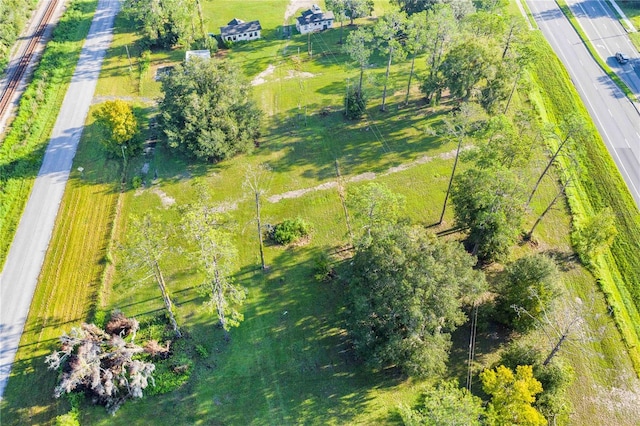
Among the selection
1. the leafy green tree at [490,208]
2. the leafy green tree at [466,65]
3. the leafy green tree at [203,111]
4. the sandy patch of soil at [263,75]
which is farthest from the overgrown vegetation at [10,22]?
the leafy green tree at [490,208]

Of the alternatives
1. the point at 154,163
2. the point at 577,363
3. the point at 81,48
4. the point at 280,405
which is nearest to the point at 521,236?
the point at 577,363

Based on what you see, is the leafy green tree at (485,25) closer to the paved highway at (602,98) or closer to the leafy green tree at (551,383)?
the paved highway at (602,98)

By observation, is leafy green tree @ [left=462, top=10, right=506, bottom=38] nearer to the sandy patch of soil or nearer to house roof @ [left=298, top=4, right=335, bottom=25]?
house roof @ [left=298, top=4, right=335, bottom=25]

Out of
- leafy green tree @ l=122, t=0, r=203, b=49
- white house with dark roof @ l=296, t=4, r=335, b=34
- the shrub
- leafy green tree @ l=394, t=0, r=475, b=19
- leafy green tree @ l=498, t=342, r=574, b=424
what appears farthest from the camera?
white house with dark roof @ l=296, t=4, r=335, b=34

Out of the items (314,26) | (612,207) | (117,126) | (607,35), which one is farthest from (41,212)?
(607,35)

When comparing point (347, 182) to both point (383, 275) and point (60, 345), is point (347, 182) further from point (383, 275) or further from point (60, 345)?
point (60, 345)

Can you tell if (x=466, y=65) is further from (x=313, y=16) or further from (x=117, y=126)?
(x=117, y=126)

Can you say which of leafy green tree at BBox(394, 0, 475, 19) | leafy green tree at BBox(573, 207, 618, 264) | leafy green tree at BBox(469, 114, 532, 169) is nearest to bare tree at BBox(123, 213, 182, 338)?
leafy green tree at BBox(469, 114, 532, 169)
